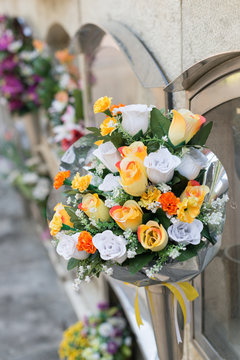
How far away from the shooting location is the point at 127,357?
138 inches

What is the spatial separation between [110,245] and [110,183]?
0.64ft

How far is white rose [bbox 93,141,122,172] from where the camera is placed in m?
1.36

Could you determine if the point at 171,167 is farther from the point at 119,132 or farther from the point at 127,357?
the point at 127,357

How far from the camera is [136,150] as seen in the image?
130cm

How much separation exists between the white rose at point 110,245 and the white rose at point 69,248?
0.09 metres

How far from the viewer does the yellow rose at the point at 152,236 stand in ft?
4.06

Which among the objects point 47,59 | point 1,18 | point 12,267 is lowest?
point 12,267

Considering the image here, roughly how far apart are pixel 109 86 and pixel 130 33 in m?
0.70

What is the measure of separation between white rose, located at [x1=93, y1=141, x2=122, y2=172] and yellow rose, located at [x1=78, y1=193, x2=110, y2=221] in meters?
0.11

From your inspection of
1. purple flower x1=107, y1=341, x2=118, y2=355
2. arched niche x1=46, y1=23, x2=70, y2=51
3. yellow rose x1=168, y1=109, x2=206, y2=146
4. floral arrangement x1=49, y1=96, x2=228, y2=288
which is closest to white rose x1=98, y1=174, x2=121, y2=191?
floral arrangement x1=49, y1=96, x2=228, y2=288

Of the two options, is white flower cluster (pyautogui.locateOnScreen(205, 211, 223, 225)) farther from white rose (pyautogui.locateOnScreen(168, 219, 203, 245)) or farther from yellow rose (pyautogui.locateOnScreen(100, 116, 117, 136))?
yellow rose (pyautogui.locateOnScreen(100, 116, 117, 136))

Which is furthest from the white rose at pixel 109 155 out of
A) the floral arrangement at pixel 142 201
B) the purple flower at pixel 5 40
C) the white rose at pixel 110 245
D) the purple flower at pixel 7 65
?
the purple flower at pixel 5 40

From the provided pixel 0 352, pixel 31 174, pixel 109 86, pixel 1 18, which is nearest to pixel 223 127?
pixel 109 86

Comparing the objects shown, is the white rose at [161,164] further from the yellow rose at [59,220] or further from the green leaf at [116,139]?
the yellow rose at [59,220]
